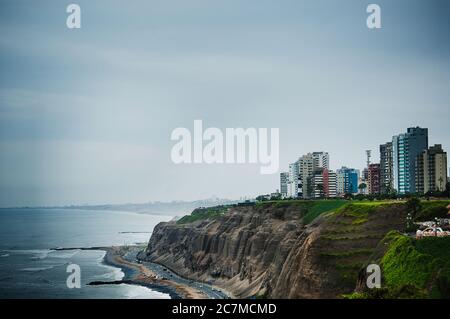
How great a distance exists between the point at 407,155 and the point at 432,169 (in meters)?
9.57

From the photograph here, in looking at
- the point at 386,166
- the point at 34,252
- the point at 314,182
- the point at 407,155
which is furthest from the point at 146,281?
the point at 386,166

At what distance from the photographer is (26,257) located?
79750 millimetres

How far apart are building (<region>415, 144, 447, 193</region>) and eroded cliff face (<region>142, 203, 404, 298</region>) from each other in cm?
2103

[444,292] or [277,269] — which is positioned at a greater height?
[444,292]

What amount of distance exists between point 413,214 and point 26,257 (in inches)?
2499

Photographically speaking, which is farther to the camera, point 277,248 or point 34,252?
point 34,252

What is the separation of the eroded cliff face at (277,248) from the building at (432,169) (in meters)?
21.0

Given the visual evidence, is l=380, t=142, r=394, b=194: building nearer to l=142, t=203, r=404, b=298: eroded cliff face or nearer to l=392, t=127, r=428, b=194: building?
l=392, t=127, r=428, b=194: building

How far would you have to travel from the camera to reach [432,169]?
66.4 m

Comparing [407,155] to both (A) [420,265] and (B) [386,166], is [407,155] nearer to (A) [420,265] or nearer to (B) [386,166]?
(B) [386,166]

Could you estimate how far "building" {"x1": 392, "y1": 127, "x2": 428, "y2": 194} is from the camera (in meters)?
74.5

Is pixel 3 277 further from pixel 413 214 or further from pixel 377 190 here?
pixel 377 190
